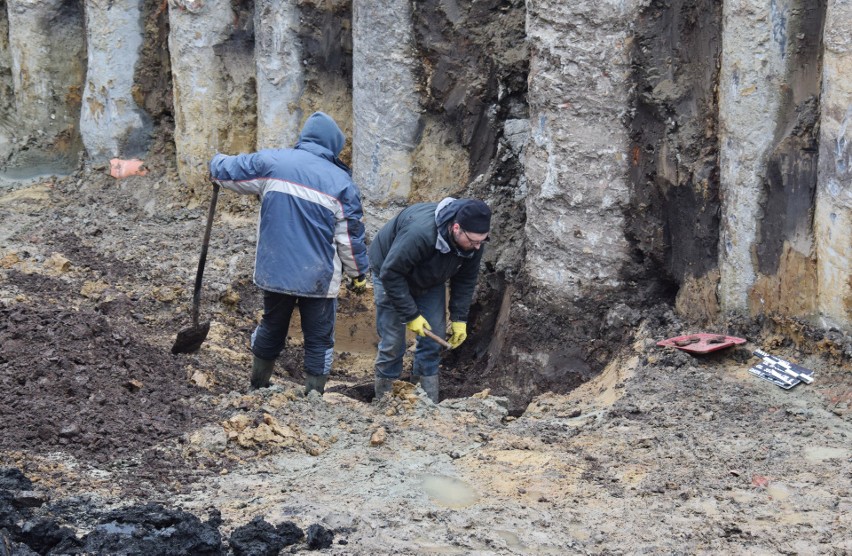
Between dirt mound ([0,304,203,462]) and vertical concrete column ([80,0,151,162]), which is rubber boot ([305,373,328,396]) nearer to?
dirt mound ([0,304,203,462])

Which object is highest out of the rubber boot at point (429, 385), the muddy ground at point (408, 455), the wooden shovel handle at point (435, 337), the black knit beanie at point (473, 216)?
the black knit beanie at point (473, 216)

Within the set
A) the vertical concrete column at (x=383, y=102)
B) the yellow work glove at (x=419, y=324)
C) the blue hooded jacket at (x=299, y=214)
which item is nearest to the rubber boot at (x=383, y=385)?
the yellow work glove at (x=419, y=324)

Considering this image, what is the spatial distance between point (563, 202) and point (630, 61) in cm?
94

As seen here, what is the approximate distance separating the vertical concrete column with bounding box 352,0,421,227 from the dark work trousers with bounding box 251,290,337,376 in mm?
2226

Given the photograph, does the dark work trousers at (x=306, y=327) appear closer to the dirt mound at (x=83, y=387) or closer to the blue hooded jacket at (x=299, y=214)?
the blue hooded jacket at (x=299, y=214)

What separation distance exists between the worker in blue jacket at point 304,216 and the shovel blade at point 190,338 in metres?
0.80

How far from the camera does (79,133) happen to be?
11109 mm

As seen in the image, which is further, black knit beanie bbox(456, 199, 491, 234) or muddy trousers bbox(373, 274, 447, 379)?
muddy trousers bbox(373, 274, 447, 379)

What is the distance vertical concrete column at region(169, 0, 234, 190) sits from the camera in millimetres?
9484

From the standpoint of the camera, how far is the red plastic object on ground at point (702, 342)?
245 inches

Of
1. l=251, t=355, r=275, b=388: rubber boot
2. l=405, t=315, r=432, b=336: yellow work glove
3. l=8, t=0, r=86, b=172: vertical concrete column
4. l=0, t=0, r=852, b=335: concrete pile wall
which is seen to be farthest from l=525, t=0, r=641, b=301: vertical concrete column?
l=8, t=0, r=86, b=172: vertical concrete column

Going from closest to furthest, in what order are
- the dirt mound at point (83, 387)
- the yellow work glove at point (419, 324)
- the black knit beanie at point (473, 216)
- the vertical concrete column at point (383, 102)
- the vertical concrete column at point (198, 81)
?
the dirt mound at point (83, 387) < the black knit beanie at point (473, 216) < the yellow work glove at point (419, 324) < the vertical concrete column at point (383, 102) < the vertical concrete column at point (198, 81)

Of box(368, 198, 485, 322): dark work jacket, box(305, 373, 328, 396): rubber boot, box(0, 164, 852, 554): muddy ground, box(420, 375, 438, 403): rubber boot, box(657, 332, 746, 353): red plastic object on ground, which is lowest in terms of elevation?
box(420, 375, 438, 403): rubber boot

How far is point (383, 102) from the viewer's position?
8336 mm
